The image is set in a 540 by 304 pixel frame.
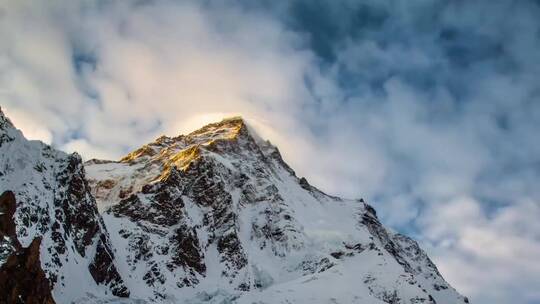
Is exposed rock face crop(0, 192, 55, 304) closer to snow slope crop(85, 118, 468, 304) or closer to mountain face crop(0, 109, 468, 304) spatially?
mountain face crop(0, 109, 468, 304)

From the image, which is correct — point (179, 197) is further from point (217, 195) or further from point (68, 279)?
point (68, 279)

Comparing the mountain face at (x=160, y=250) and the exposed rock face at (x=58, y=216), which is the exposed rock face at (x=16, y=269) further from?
the exposed rock face at (x=58, y=216)

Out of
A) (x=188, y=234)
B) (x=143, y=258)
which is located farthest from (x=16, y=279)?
(x=188, y=234)

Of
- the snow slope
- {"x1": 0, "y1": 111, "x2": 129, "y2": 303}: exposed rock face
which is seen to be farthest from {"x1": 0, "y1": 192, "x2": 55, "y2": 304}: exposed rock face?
the snow slope

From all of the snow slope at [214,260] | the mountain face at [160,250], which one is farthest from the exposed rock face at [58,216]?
the snow slope at [214,260]

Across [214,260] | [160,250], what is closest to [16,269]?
[160,250]

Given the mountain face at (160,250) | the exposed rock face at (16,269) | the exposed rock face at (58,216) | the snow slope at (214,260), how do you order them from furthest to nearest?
the snow slope at (214,260) → the mountain face at (160,250) → the exposed rock face at (58,216) → the exposed rock face at (16,269)
